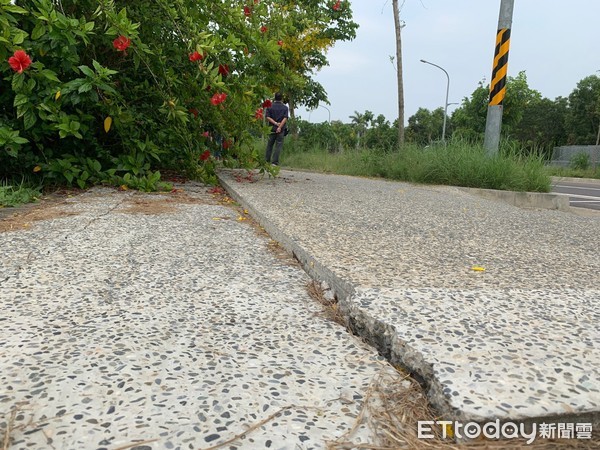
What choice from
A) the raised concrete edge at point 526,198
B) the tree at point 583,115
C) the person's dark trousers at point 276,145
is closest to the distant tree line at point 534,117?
the tree at point 583,115

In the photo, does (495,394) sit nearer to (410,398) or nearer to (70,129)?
(410,398)

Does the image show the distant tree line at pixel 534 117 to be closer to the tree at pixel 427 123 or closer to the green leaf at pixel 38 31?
the tree at pixel 427 123

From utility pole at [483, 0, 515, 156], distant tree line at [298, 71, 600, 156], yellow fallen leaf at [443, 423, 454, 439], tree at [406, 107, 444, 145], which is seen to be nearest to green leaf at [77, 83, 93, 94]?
yellow fallen leaf at [443, 423, 454, 439]

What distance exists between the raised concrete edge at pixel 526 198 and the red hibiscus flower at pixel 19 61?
508 cm

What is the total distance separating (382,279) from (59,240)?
65.1 inches

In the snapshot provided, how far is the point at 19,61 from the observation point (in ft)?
10.0

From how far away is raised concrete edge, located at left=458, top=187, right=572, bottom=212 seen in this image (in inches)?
233

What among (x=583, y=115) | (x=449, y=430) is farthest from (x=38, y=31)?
(x=583, y=115)

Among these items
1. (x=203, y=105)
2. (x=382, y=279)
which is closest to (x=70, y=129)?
(x=203, y=105)

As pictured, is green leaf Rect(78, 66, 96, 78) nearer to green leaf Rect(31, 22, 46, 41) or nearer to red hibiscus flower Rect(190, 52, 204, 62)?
green leaf Rect(31, 22, 46, 41)

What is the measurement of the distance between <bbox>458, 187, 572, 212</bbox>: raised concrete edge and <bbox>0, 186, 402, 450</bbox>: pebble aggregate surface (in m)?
4.61

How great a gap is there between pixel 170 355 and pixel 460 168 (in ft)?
20.9

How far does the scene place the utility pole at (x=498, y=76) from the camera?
7223 mm

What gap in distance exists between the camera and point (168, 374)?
1.06 meters
